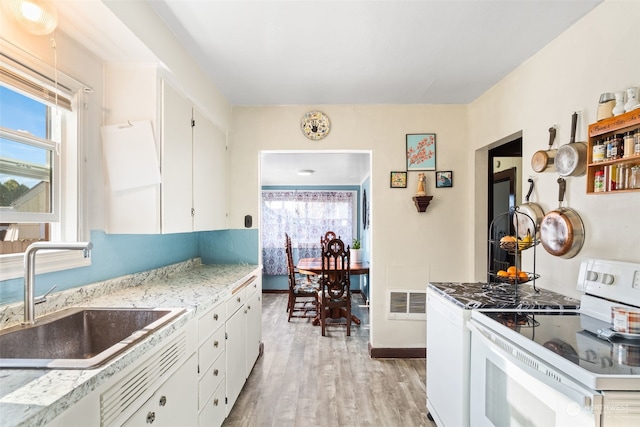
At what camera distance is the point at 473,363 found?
5.07 ft

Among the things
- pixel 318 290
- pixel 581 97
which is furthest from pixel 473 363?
pixel 318 290

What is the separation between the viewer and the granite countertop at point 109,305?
74 centimetres

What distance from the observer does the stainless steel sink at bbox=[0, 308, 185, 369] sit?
3.65ft

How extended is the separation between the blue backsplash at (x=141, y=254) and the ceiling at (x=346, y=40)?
3.51 ft

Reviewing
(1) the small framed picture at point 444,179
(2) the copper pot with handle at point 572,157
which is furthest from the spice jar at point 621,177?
(1) the small framed picture at point 444,179

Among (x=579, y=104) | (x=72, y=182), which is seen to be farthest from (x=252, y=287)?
(x=579, y=104)

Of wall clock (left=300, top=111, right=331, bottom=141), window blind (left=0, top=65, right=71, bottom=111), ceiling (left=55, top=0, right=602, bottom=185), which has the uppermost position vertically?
ceiling (left=55, top=0, right=602, bottom=185)

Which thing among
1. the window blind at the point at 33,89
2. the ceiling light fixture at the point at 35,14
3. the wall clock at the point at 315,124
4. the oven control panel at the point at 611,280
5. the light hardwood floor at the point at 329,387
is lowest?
the light hardwood floor at the point at 329,387

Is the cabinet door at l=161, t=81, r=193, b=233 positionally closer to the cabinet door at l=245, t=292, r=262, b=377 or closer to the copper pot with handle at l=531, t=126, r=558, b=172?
the cabinet door at l=245, t=292, r=262, b=377

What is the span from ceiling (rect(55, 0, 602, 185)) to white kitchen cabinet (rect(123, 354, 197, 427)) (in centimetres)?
156

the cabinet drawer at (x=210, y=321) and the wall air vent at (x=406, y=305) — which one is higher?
the cabinet drawer at (x=210, y=321)

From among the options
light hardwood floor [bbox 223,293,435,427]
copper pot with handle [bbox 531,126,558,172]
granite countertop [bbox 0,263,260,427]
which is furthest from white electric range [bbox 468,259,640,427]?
granite countertop [bbox 0,263,260,427]

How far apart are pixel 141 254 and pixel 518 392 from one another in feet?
7.26

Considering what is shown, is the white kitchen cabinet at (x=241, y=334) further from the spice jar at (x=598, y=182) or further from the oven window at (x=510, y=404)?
the spice jar at (x=598, y=182)
